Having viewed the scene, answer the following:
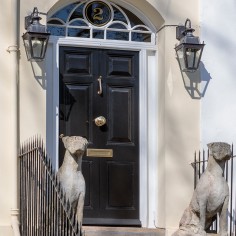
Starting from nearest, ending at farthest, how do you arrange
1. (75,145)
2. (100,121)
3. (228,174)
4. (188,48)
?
(75,145)
(188,48)
(100,121)
(228,174)

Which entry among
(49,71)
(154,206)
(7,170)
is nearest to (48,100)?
(49,71)

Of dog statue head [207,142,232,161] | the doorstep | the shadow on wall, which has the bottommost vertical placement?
the doorstep

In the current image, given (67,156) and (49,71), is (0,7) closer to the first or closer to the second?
(49,71)

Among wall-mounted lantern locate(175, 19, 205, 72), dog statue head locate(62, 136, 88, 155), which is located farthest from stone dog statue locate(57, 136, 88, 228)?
wall-mounted lantern locate(175, 19, 205, 72)

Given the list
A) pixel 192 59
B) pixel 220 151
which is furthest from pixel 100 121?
pixel 220 151

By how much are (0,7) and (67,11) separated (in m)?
1.09

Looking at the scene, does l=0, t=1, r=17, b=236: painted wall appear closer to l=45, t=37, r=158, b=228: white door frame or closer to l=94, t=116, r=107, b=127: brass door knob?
l=45, t=37, r=158, b=228: white door frame

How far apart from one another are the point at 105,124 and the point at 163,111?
789mm

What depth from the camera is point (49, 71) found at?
12.0m

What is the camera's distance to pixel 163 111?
12047 millimetres

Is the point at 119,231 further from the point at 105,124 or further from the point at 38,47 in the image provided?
the point at 38,47

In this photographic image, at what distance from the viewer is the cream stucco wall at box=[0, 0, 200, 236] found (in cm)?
1138

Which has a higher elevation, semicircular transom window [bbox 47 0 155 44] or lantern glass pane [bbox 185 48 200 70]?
semicircular transom window [bbox 47 0 155 44]

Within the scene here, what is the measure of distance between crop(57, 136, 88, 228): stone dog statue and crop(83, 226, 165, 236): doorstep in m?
1.00
